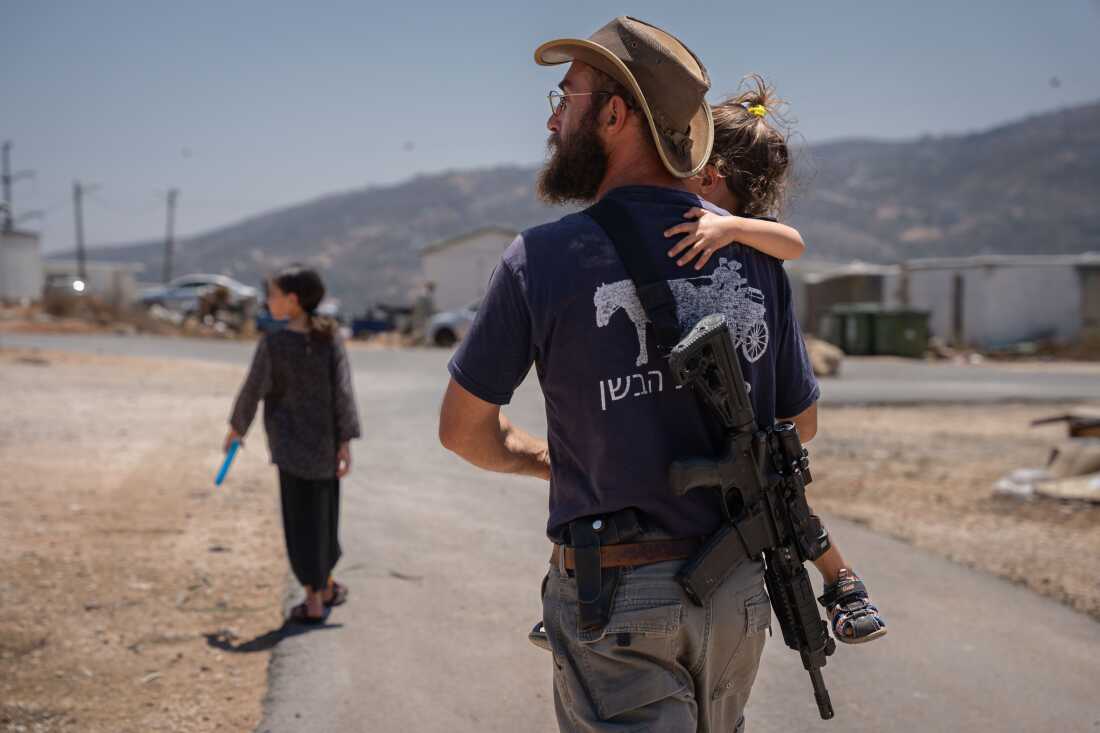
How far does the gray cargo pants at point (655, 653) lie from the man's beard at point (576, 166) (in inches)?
33.7

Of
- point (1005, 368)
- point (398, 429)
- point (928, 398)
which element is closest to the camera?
point (398, 429)

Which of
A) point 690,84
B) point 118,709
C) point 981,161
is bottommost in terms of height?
point 118,709

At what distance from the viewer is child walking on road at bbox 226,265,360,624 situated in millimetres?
5457

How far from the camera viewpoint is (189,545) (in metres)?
7.18

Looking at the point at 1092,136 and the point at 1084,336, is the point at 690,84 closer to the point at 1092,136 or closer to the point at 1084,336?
the point at 1084,336

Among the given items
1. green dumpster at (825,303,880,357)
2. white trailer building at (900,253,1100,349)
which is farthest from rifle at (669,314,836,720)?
white trailer building at (900,253,1100,349)

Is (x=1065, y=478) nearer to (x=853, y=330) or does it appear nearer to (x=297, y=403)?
(x=297, y=403)

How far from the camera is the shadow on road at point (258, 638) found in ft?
17.0

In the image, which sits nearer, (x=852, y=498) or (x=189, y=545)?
(x=189, y=545)

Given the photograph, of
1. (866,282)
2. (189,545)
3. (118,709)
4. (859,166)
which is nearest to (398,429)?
(189,545)

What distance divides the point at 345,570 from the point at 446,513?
5.71 feet

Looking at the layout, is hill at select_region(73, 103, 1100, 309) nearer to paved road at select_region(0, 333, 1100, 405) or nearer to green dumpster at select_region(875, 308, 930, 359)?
green dumpster at select_region(875, 308, 930, 359)

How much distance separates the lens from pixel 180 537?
7398 millimetres

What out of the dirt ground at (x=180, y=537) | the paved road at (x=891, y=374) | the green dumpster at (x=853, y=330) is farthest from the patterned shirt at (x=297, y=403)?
the green dumpster at (x=853, y=330)
